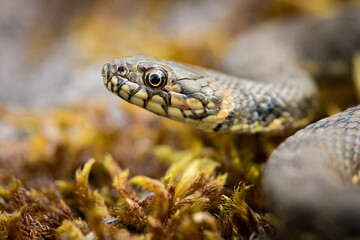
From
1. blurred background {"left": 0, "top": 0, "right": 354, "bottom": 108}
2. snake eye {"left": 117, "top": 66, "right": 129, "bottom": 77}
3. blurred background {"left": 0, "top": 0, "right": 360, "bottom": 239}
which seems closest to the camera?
blurred background {"left": 0, "top": 0, "right": 360, "bottom": 239}

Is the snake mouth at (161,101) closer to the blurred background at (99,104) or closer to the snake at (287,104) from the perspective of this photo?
the snake at (287,104)

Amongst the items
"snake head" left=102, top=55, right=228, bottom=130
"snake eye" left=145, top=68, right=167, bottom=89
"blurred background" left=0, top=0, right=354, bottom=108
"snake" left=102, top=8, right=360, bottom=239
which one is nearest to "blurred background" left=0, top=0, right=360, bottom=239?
"blurred background" left=0, top=0, right=354, bottom=108

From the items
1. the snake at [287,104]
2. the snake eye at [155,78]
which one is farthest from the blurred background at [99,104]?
the snake eye at [155,78]

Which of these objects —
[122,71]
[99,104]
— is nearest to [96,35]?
[99,104]

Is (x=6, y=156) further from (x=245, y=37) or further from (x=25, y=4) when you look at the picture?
(x=25, y=4)

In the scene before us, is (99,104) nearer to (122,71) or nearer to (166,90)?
(122,71)

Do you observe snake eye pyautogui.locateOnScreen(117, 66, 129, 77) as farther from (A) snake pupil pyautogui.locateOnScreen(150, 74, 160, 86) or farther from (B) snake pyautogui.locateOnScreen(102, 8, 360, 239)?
(A) snake pupil pyautogui.locateOnScreen(150, 74, 160, 86)
